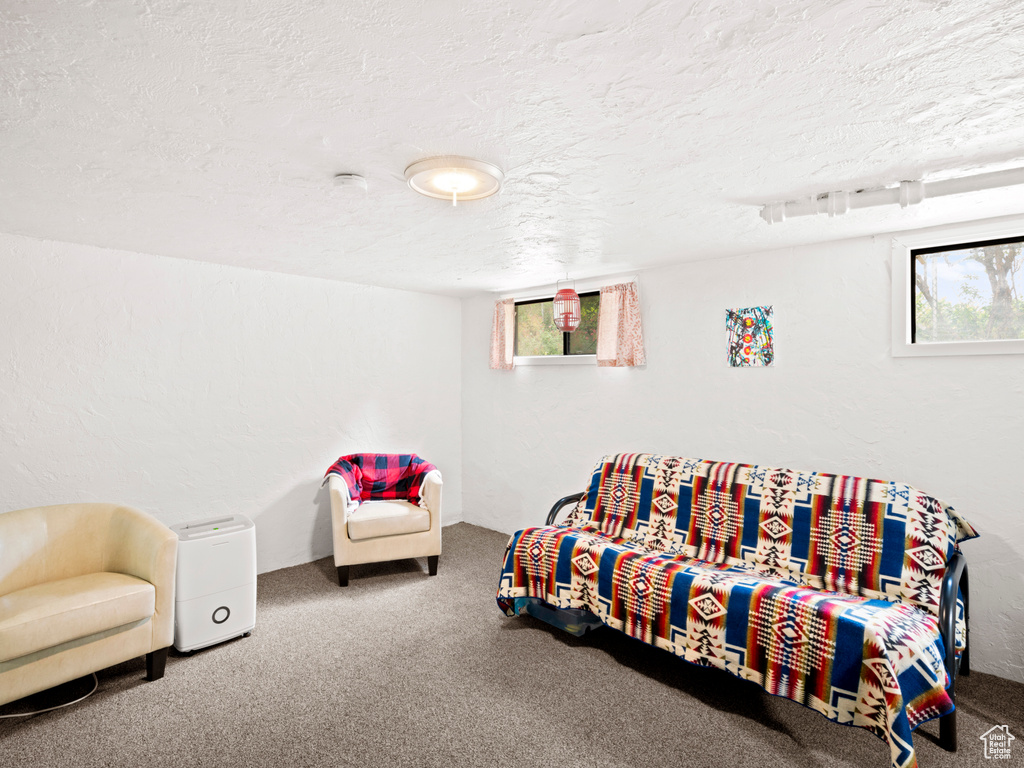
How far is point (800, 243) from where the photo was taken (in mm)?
3268

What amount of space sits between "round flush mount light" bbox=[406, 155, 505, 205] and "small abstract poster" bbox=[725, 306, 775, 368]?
7.09 feet

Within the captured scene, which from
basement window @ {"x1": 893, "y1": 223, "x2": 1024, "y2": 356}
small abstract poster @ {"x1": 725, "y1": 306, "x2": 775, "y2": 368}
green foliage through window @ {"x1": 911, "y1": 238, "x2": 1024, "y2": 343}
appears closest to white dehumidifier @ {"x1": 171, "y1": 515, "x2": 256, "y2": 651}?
small abstract poster @ {"x1": 725, "y1": 306, "x2": 775, "y2": 368}

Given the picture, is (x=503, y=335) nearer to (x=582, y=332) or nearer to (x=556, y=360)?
(x=556, y=360)

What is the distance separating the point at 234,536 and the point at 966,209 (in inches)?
162

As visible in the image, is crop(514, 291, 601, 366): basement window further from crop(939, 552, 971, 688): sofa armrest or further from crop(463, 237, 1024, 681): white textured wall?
crop(939, 552, 971, 688): sofa armrest

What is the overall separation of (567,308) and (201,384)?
8.48ft

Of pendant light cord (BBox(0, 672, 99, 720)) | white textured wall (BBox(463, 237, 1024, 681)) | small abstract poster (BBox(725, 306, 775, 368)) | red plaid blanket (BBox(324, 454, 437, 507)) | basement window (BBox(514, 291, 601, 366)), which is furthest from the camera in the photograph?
basement window (BBox(514, 291, 601, 366))

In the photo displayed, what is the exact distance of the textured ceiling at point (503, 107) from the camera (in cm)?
119

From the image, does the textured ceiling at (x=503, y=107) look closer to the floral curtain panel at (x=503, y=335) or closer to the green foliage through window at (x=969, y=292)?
the green foliage through window at (x=969, y=292)

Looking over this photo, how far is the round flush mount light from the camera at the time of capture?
1.93m

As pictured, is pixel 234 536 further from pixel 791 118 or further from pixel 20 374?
pixel 791 118

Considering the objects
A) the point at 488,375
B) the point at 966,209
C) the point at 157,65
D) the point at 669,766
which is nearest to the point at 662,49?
the point at 157,65

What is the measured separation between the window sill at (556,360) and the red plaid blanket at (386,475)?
125 centimetres

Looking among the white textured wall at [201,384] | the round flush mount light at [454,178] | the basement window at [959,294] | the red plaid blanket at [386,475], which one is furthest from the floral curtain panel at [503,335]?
the basement window at [959,294]
